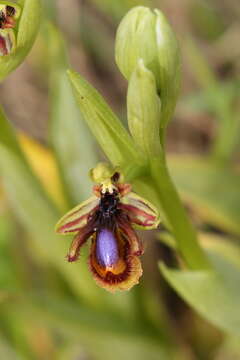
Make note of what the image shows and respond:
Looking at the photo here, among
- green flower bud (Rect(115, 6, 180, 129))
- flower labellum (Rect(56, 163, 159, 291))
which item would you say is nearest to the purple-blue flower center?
flower labellum (Rect(56, 163, 159, 291))

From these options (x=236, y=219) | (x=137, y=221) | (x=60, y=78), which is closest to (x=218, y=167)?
(x=236, y=219)

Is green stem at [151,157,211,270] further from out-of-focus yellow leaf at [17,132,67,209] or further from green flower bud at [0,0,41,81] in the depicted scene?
out-of-focus yellow leaf at [17,132,67,209]

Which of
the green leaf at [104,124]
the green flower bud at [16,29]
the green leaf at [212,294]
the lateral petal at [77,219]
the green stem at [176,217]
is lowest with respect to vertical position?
the green leaf at [212,294]

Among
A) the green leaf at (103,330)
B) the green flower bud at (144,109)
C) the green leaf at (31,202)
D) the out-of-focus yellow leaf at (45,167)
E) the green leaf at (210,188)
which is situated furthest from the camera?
the out-of-focus yellow leaf at (45,167)

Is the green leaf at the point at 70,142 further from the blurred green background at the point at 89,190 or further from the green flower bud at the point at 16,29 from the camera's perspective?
the green flower bud at the point at 16,29

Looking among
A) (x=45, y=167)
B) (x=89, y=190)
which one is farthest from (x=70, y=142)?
(x=45, y=167)

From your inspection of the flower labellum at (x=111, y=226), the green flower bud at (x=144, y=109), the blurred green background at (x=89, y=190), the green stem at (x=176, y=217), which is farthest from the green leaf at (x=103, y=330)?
the green flower bud at (x=144, y=109)
